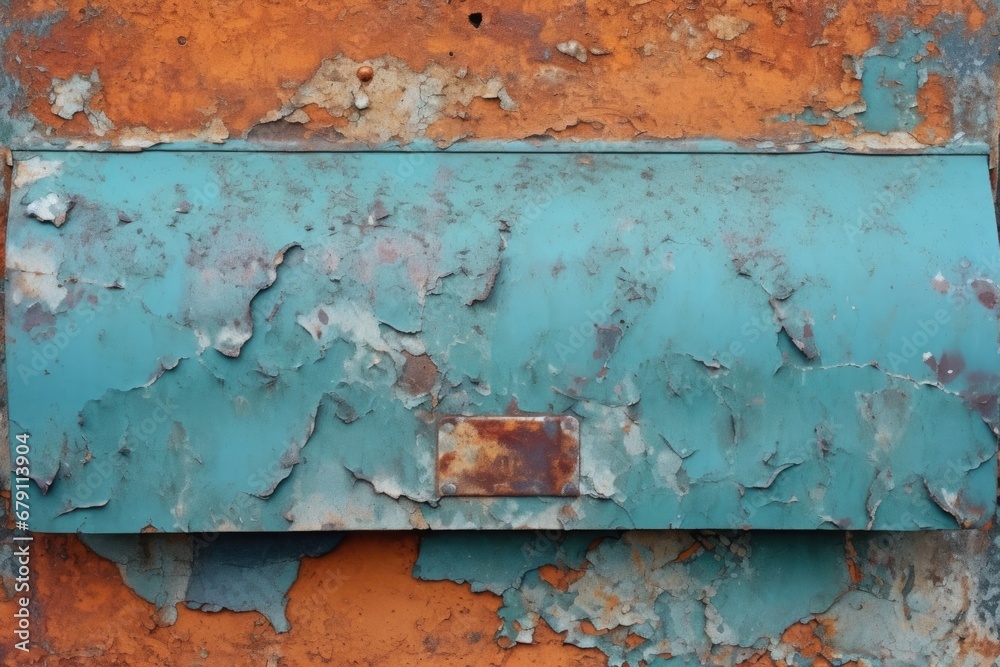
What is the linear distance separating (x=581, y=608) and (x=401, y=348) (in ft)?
2.86

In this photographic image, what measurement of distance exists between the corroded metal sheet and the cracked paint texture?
0.80 ft

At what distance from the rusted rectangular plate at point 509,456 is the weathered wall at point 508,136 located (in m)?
0.26

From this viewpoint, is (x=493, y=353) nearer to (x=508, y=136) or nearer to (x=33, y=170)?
(x=508, y=136)

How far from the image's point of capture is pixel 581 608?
2.32m

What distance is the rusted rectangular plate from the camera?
2090 millimetres

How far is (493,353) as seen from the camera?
6.81 feet

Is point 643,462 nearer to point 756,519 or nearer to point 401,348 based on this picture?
point 756,519

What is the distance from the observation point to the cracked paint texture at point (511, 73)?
2.25m

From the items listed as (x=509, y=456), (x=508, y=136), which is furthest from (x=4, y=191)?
(x=509, y=456)

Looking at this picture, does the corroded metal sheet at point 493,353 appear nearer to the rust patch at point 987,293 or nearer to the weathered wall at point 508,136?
the rust patch at point 987,293

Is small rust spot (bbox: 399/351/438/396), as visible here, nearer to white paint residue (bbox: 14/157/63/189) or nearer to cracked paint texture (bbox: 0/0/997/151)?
cracked paint texture (bbox: 0/0/997/151)

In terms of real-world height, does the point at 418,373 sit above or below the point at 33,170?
below

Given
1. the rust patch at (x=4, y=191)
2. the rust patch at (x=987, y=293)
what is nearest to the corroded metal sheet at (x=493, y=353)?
the rust patch at (x=987, y=293)

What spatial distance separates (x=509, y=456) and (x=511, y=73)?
99 centimetres
